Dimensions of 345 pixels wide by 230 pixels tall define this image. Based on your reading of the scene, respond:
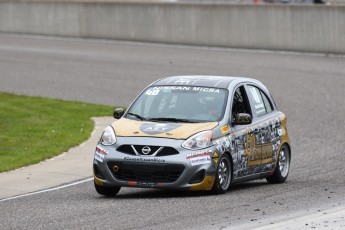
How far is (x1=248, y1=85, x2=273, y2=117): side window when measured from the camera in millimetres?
16312

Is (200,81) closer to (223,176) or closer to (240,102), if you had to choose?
(240,102)

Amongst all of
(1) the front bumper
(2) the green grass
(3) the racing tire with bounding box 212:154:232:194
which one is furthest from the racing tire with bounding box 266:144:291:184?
(2) the green grass

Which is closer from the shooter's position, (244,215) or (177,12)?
(244,215)

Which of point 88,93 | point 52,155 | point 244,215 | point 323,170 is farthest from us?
point 88,93

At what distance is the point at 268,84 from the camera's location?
3077 cm

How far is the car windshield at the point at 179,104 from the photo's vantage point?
1516 centimetres

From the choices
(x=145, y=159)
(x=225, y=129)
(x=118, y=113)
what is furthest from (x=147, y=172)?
(x=118, y=113)

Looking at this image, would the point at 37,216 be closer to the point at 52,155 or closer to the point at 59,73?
the point at 52,155

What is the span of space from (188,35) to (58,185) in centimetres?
2325

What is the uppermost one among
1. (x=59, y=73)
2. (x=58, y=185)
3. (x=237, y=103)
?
(x=237, y=103)

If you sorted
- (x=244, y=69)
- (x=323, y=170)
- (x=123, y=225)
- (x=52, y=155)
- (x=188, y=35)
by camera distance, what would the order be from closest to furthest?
1. (x=123, y=225)
2. (x=323, y=170)
3. (x=52, y=155)
4. (x=244, y=69)
5. (x=188, y=35)

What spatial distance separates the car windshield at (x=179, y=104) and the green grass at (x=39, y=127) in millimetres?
3121

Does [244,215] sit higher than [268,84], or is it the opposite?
[244,215]

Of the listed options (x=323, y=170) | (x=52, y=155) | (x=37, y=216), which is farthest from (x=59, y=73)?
(x=37, y=216)
